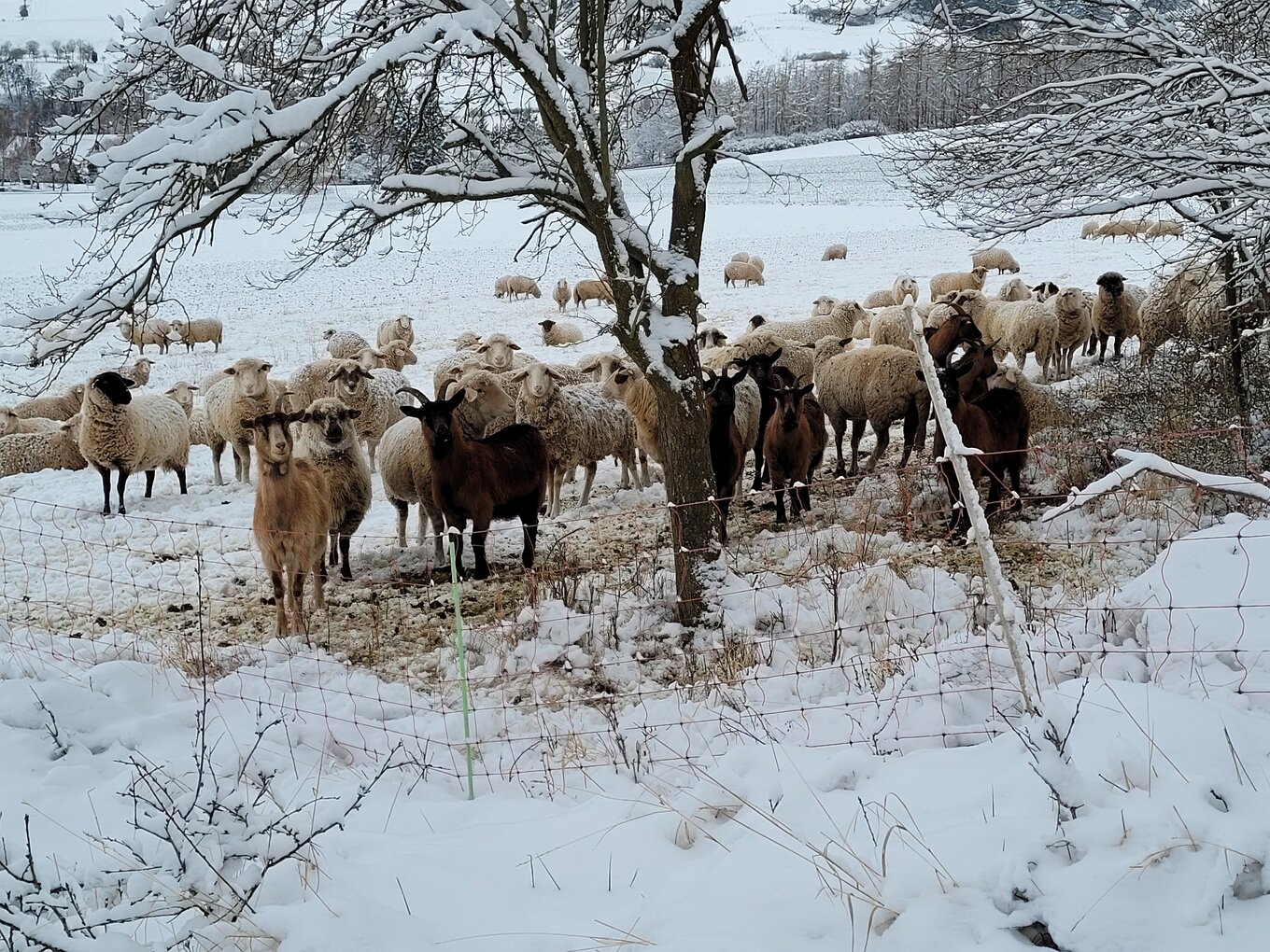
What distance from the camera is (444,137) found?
7.07m

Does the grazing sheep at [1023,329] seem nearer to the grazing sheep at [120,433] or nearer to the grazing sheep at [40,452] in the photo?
the grazing sheep at [120,433]

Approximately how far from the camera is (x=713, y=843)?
323cm

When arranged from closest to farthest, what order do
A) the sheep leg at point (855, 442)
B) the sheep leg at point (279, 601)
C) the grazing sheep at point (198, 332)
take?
the sheep leg at point (279, 601), the sheep leg at point (855, 442), the grazing sheep at point (198, 332)

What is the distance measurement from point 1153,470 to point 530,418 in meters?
7.69

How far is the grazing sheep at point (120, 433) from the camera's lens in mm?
10883

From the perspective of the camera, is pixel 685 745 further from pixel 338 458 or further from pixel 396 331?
pixel 396 331

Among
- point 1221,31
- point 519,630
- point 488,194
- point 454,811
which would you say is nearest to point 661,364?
point 488,194

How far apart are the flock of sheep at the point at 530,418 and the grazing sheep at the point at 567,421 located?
22 millimetres

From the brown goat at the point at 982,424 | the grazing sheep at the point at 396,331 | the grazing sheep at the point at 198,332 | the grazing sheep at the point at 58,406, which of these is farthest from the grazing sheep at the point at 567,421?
the grazing sheep at the point at 198,332

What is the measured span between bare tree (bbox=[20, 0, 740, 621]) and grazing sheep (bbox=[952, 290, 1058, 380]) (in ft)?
32.1

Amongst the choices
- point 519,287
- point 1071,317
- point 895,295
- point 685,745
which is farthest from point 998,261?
point 685,745

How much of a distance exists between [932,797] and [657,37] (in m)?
5.35

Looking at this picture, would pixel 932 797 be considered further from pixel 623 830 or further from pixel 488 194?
pixel 488 194

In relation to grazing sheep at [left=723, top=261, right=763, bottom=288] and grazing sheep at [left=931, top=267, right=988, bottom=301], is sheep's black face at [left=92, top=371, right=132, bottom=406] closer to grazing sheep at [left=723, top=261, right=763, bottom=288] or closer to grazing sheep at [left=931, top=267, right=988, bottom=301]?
grazing sheep at [left=931, top=267, right=988, bottom=301]
